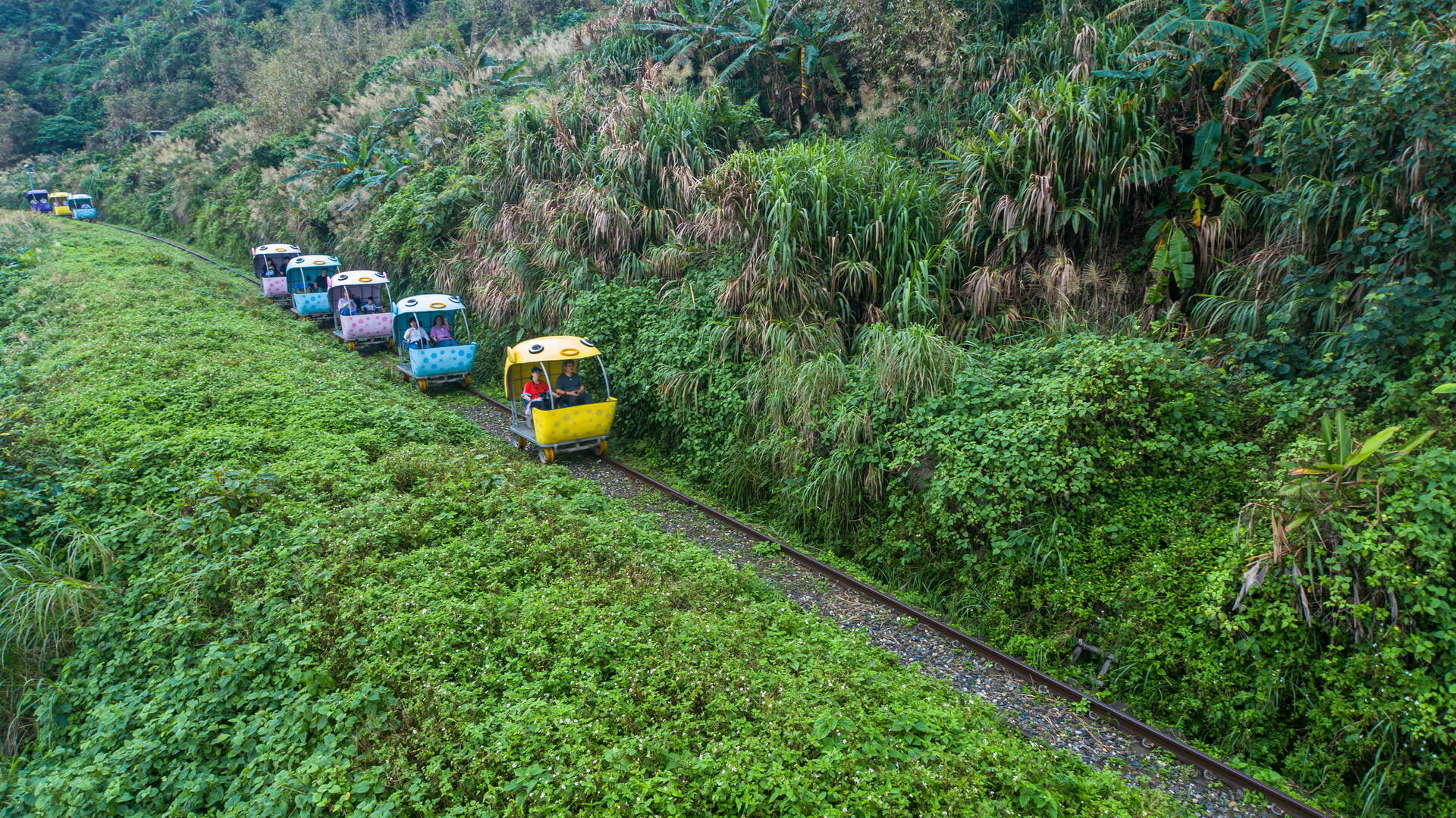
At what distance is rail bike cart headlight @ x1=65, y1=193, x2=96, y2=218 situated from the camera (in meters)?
36.4

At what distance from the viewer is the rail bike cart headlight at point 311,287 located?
19281 millimetres

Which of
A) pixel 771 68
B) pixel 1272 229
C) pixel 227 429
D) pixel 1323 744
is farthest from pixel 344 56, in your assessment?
pixel 1323 744

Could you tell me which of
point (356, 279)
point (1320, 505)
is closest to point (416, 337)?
point (356, 279)

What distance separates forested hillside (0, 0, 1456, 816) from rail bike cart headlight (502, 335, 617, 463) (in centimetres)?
86

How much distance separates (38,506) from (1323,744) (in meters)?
11.6

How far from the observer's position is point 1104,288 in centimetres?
891

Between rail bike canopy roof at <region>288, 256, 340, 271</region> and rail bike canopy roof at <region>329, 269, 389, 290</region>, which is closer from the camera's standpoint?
rail bike canopy roof at <region>329, 269, 389, 290</region>

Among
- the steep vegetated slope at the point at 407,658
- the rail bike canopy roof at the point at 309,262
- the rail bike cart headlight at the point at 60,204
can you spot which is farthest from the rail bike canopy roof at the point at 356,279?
the rail bike cart headlight at the point at 60,204

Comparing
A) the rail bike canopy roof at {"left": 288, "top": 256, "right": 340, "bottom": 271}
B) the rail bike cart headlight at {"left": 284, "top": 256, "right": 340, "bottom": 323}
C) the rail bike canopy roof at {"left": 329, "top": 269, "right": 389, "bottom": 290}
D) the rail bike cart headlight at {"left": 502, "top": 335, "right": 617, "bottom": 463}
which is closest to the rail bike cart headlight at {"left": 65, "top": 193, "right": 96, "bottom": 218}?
the rail bike cart headlight at {"left": 284, "top": 256, "right": 340, "bottom": 323}

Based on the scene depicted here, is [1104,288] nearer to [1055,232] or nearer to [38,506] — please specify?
[1055,232]

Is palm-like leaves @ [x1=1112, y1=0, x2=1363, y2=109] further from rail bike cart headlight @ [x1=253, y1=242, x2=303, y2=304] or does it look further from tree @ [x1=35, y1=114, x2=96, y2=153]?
tree @ [x1=35, y1=114, x2=96, y2=153]

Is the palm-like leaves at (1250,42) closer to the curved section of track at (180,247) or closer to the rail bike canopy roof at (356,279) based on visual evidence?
the rail bike canopy roof at (356,279)

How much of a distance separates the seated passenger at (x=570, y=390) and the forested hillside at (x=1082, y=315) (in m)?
1.09

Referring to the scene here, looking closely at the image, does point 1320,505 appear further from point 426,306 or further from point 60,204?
point 60,204
